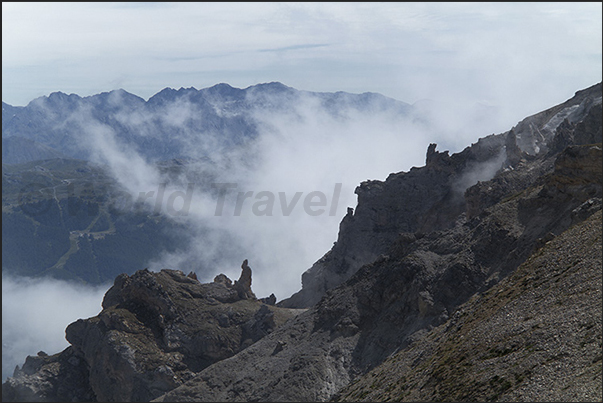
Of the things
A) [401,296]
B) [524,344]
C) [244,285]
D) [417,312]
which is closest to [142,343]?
[244,285]

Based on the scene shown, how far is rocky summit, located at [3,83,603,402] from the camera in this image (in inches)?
1948

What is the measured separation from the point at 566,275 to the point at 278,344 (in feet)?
158

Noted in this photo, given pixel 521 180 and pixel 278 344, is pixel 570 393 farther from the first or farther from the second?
pixel 521 180

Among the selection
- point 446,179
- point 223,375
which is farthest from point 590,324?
point 446,179

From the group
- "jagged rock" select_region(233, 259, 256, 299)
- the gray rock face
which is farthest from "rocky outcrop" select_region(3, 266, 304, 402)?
the gray rock face

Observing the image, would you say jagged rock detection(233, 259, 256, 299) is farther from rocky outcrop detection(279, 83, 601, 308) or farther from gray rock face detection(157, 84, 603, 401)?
gray rock face detection(157, 84, 603, 401)

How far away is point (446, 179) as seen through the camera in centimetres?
14288

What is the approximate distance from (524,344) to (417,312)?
1519 inches

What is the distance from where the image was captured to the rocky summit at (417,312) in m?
49.5

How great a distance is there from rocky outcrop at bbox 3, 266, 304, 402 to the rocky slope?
41705 millimetres

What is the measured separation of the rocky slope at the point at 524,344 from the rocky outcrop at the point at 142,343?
41.7 meters

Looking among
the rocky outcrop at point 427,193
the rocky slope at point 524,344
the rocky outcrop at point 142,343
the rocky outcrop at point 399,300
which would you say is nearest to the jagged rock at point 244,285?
the rocky outcrop at point 142,343

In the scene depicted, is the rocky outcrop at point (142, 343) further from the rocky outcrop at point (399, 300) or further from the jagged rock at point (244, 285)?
the rocky outcrop at point (399, 300)

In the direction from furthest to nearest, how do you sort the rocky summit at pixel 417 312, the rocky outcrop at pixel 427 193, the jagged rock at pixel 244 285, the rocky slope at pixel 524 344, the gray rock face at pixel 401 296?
1. the rocky outcrop at pixel 427 193
2. the jagged rock at pixel 244 285
3. the gray rock face at pixel 401 296
4. the rocky summit at pixel 417 312
5. the rocky slope at pixel 524 344
